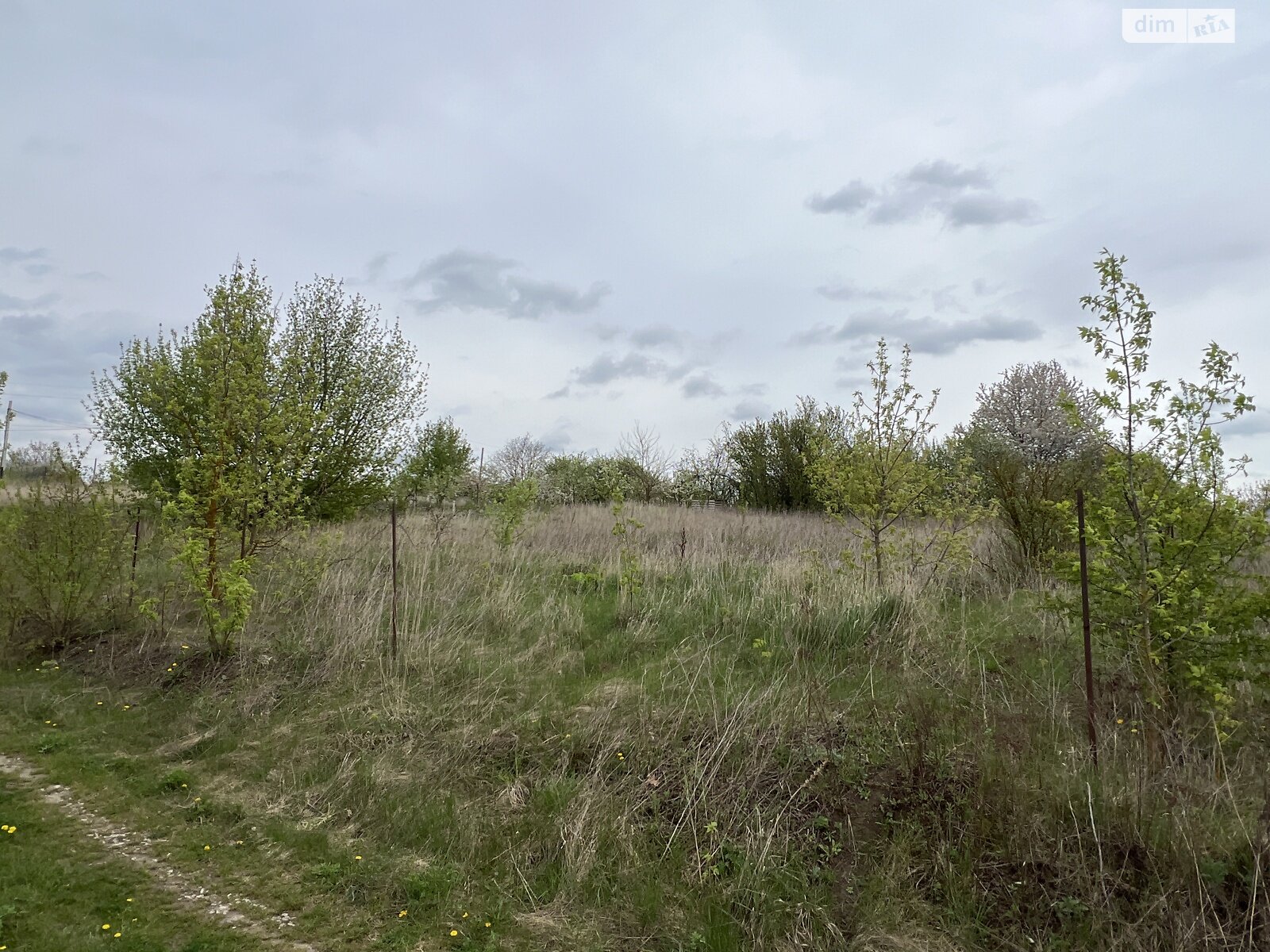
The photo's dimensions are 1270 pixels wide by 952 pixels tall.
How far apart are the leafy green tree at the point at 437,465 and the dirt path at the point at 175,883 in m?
9.13

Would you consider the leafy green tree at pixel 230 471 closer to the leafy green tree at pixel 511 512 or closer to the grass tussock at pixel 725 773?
the grass tussock at pixel 725 773

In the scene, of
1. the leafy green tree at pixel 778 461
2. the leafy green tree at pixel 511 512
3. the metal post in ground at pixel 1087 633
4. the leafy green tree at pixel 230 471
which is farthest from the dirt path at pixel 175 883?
the leafy green tree at pixel 778 461

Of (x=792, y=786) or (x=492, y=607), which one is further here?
(x=492, y=607)

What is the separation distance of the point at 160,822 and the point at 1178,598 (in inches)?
254

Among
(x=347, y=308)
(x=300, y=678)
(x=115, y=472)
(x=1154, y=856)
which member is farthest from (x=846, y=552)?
(x=347, y=308)

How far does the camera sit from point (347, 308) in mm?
16203

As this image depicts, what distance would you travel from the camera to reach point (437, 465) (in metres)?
22.6

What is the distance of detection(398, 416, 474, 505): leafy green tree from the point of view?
616 inches

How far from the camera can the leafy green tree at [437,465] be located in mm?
15659

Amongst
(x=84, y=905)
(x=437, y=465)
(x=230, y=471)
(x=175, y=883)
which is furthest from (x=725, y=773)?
(x=437, y=465)

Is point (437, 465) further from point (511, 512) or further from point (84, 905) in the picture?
point (84, 905)

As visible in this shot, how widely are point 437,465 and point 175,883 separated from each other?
62.6 feet

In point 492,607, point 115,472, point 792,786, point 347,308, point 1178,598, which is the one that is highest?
point 347,308

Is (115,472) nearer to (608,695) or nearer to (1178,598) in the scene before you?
(608,695)
